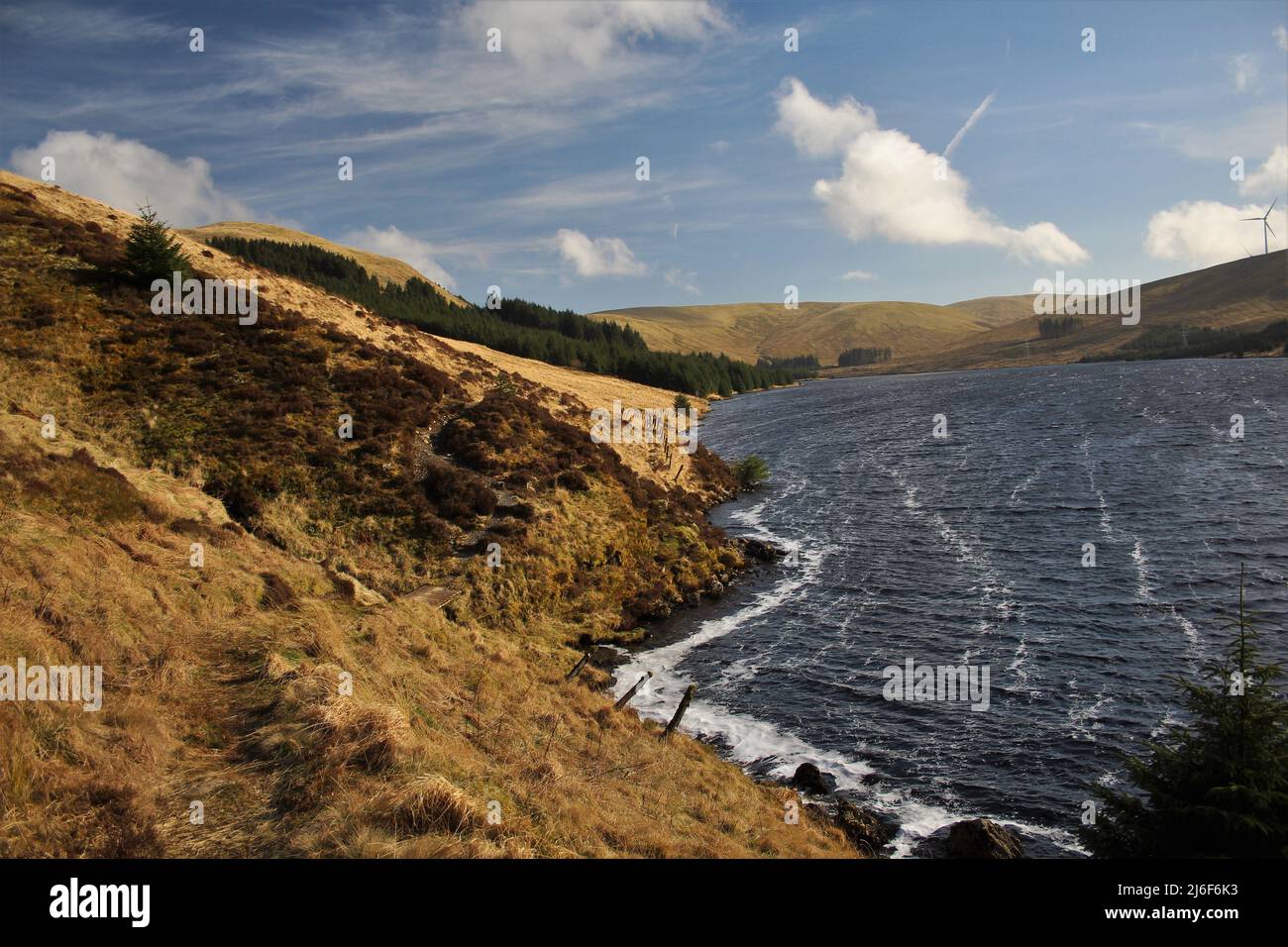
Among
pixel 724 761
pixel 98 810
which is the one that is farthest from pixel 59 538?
pixel 724 761

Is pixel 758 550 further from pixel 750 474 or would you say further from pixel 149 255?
pixel 149 255

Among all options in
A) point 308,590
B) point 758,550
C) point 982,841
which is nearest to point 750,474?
point 758,550

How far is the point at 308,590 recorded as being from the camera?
2270 centimetres

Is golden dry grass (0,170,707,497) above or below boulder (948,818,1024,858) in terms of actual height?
above

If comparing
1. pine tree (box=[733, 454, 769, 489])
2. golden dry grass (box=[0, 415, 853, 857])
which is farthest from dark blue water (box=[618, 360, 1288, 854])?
golden dry grass (box=[0, 415, 853, 857])

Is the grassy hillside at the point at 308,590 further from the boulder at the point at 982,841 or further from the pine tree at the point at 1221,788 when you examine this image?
the pine tree at the point at 1221,788

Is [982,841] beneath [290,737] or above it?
beneath

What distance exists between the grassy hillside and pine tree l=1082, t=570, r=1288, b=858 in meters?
6.69

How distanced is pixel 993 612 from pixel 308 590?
30.1 m

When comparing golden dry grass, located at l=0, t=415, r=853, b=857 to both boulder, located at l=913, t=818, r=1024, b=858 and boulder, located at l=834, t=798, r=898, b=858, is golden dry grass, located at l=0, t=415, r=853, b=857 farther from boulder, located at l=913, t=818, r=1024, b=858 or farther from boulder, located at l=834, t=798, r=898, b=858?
boulder, located at l=913, t=818, r=1024, b=858

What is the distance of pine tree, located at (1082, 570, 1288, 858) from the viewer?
11.4 metres

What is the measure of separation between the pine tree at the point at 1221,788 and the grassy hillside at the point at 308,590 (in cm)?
669

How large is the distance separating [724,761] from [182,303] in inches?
1704

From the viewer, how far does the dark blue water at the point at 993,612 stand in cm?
2167
